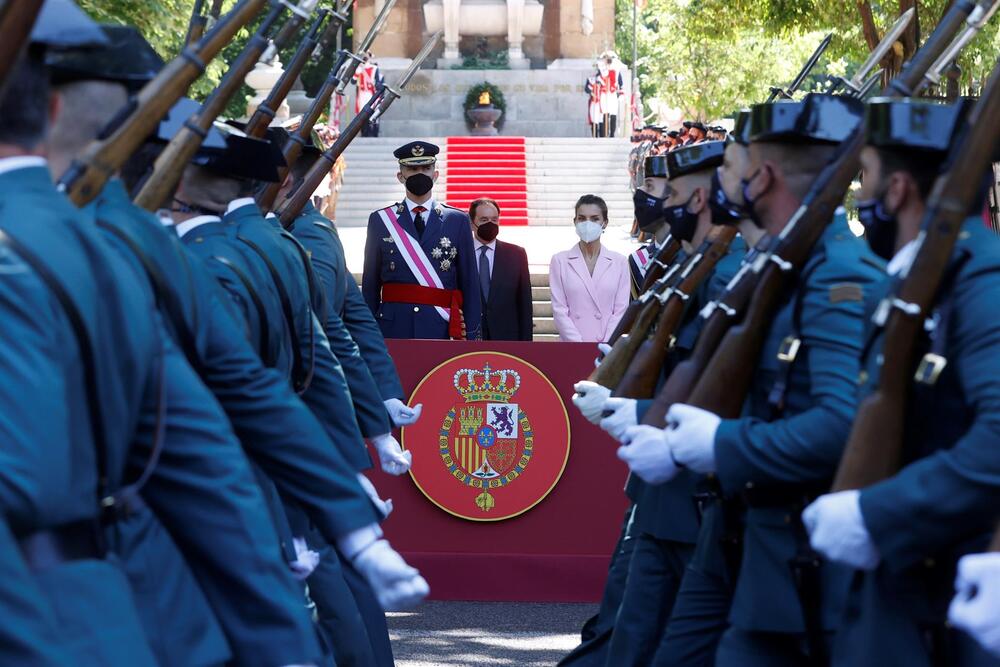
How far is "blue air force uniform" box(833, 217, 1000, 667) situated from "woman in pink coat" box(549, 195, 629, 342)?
9.08 metres

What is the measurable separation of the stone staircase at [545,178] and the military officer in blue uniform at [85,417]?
3006cm

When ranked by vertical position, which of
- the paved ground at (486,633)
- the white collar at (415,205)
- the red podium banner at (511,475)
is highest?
the white collar at (415,205)

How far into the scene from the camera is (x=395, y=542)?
9.88 meters

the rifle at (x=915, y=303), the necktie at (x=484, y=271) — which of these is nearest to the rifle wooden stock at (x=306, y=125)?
the rifle at (x=915, y=303)

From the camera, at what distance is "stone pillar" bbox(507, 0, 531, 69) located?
43188mm

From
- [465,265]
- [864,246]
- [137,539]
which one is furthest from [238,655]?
[465,265]

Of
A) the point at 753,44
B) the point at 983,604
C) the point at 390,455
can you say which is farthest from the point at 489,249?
the point at 753,44

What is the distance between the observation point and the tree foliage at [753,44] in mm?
19656

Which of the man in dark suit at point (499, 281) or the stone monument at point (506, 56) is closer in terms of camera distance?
the man in dark suit at point (499, 281)

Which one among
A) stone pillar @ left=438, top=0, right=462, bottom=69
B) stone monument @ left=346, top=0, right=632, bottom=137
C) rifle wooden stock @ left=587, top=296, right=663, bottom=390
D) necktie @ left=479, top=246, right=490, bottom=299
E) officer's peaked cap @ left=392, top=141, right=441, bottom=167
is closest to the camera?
rifle wooden stock @ left=587, top=296, right=663, bottom=390

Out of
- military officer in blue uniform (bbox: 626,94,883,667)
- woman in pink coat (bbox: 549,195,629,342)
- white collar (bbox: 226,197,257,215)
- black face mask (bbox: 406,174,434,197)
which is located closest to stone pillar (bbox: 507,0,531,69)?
woman in pink coat (bbox: 549,195,629,342)

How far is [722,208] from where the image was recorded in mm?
A: 5094

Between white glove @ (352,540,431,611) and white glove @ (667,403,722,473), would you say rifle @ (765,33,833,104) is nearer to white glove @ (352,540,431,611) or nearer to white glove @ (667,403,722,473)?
white glove @ (667,403,722,473)

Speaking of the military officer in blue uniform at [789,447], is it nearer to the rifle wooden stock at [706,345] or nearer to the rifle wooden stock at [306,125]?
the rifle wooden stock at [706,345]
